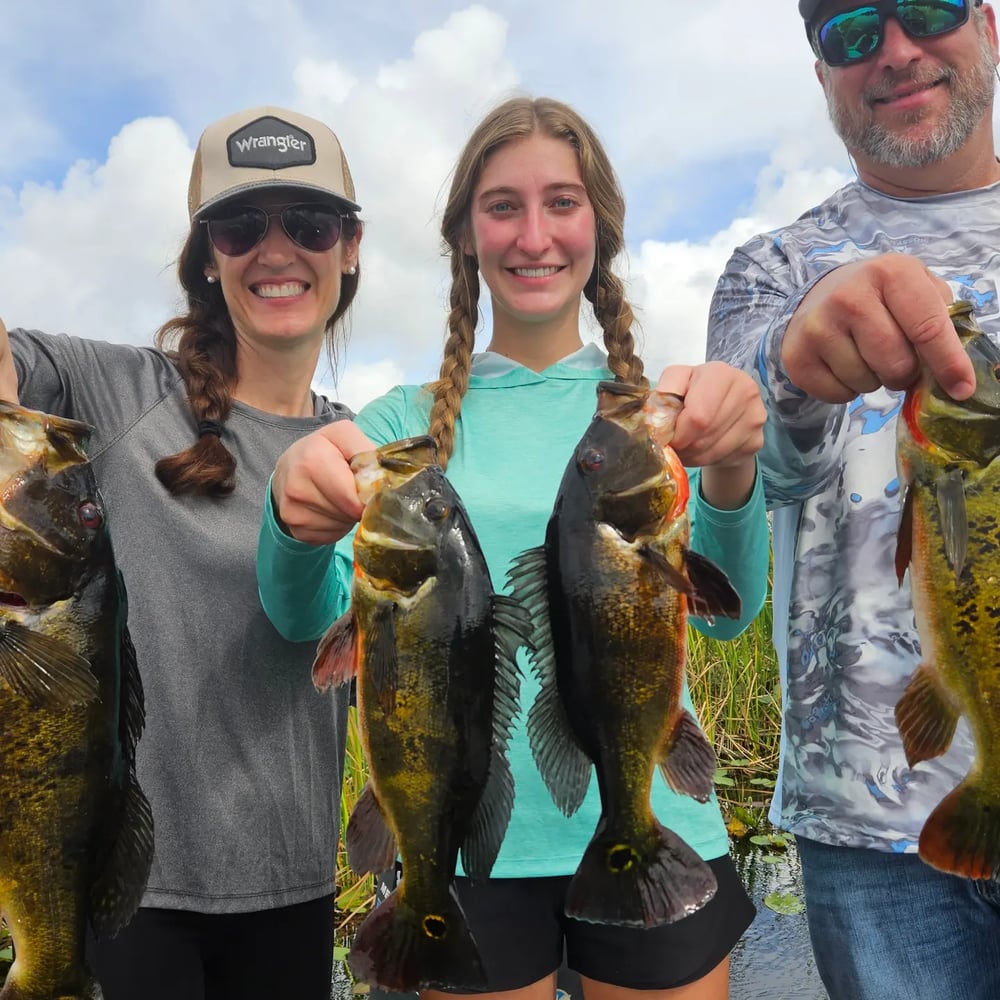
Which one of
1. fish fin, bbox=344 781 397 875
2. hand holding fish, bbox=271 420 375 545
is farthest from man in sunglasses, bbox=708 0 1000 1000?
fish fin, bbox=344 781 397 875

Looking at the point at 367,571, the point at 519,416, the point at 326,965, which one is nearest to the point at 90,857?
the point at 367,571

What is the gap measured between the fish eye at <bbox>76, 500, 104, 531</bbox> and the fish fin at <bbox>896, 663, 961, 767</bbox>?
5.47 ft

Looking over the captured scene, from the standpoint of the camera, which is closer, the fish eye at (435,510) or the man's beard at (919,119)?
the fish eye at (435,510)

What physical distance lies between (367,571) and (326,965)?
193cm

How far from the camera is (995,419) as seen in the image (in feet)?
5.80

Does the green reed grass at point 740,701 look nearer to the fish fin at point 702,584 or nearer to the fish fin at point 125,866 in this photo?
the fish fin at point 702,584

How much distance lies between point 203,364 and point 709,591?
218 cm

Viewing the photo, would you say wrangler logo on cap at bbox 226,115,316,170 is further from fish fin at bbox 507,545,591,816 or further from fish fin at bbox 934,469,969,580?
fish fin at bbox 934,469,969,580

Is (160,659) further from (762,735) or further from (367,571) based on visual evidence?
(762,735)

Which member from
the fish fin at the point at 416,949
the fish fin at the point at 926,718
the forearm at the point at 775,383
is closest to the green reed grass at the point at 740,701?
the forearm at the point at 775,383

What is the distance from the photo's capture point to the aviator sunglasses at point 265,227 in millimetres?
3215

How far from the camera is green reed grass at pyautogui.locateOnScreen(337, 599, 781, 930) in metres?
7.09

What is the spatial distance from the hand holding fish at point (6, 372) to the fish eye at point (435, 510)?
104cm

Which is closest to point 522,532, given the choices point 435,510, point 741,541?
point 741,541
